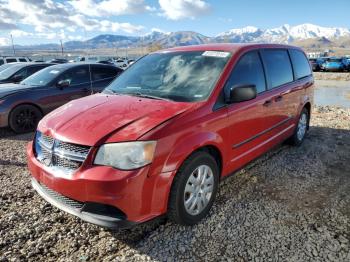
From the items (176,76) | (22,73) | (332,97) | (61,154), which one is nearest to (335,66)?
(332,97)

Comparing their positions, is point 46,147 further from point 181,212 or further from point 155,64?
point 155,64

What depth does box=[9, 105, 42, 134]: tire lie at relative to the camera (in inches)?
277

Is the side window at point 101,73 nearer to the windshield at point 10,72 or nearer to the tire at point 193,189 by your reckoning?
the windshield at point 10,72

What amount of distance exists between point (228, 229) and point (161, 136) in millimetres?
1268

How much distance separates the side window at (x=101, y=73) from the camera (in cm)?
823

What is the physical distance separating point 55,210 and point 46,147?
91 centimetres

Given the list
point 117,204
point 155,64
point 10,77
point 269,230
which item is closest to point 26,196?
point 117,204

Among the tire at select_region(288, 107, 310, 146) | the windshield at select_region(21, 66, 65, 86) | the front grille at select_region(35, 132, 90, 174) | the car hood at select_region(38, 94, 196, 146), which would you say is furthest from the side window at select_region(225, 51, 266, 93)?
the windshield at select_region(21, 66, 65, 86)

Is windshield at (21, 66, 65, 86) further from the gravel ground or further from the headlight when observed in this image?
the headlight

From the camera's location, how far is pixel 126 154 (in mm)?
2705

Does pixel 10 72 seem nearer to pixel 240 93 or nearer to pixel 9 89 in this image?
pixel 9 89

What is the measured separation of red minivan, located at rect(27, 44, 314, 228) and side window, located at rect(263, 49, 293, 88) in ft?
0.11

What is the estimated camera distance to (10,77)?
31.9ft

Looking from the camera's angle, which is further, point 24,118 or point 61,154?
point 24,118
